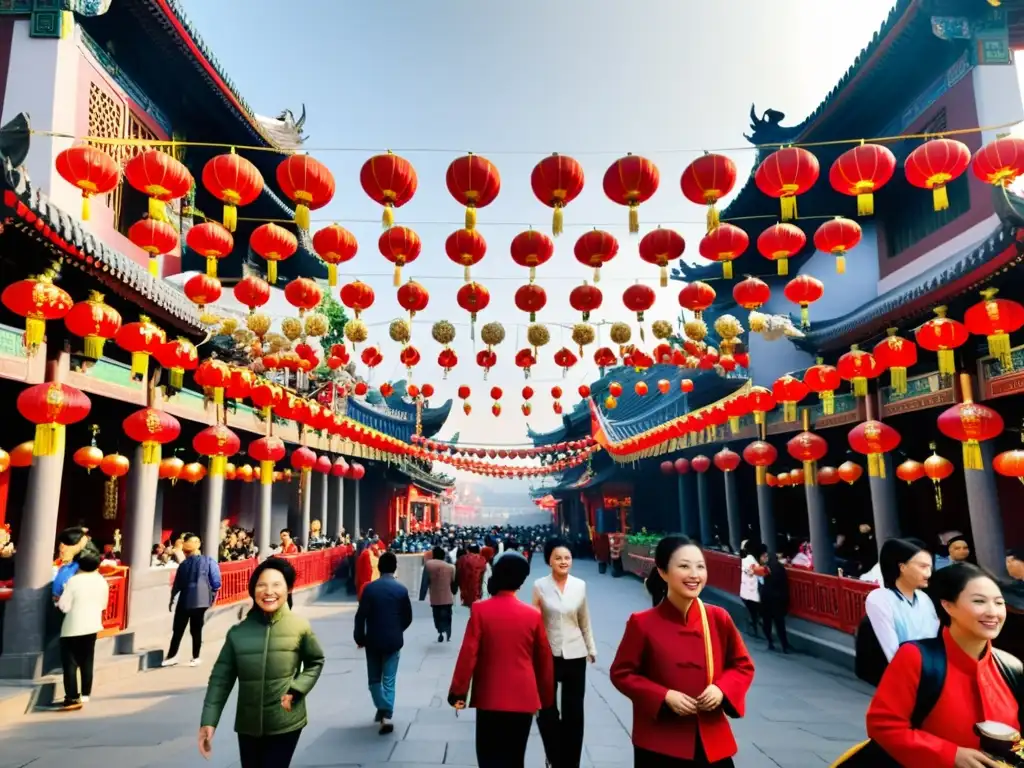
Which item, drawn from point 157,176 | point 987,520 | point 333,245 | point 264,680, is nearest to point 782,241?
point 987,520

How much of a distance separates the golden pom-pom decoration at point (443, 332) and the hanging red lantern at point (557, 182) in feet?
15.2

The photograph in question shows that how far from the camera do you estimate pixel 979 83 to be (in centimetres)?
957

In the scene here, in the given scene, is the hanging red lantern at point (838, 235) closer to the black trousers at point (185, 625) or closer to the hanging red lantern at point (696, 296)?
the hanging red lantern at point (696, 296)

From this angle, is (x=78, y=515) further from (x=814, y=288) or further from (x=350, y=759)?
(x=814, y=288)

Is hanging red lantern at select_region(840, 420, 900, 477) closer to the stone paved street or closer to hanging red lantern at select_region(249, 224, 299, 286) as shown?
the stone paved street

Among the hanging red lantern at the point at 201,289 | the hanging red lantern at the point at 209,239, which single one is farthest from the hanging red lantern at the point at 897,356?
the hanging red lantern at the point at 201,289

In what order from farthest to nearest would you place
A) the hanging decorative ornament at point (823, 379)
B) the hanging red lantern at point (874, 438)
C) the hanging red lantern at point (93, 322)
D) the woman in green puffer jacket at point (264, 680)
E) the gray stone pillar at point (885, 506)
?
the gray stone pillar at point (885, 506), the hanging decorative ornament at point (823, 379), the hanging red lantern at point (874, 438), the hanging red lantern at point (93, 322), the woman in green puffer jacket at point (264, 680)

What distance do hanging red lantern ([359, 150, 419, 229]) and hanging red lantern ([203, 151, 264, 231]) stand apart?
94 centimetres

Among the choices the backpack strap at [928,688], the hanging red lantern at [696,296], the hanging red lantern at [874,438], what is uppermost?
the hanging red lantern at [696,296]

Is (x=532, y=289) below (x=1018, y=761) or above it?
above

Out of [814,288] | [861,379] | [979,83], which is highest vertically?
[979,83]

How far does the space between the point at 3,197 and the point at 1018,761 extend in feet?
23.4

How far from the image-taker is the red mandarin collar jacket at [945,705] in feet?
6.84

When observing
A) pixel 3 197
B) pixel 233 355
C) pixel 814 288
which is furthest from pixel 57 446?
pixel 814 288
